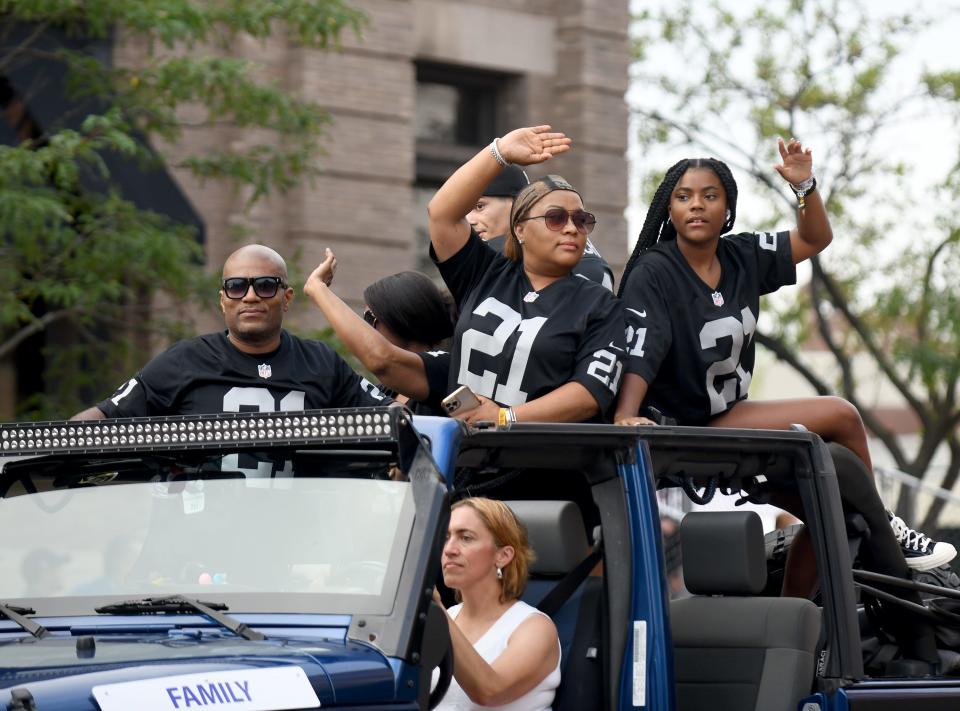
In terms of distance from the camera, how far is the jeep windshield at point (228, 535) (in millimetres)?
4230

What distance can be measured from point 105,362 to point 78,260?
1682mm

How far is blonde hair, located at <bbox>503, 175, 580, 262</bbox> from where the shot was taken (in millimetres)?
5598

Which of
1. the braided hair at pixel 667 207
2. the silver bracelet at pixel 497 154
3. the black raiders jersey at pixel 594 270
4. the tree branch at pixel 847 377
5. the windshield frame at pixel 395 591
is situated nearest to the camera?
the windshield frame at pixel 395 591

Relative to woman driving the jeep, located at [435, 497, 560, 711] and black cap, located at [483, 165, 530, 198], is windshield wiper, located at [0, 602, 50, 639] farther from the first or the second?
black cap, located at [483, 165, 530, 198]

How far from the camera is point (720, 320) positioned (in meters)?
6.06

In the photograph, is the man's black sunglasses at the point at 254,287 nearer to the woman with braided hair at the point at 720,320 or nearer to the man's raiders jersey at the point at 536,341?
the man's raiders jersey at the point at 536,341

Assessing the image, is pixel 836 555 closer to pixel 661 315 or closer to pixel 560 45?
pixel 661 315

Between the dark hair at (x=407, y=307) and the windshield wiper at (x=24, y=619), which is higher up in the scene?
the dark hair at (x=407, y=307)

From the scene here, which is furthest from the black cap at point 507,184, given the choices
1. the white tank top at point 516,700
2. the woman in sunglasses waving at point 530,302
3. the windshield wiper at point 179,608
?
the windshield wiper at point 179,608

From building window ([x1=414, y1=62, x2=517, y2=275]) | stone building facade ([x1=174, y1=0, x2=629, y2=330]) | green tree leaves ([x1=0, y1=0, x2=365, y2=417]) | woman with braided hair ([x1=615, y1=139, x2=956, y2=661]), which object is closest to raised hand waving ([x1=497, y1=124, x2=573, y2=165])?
woman with braided hair ([x1=615, y1=139, x2=956, y2=661])

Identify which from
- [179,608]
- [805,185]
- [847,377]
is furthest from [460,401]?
[847,377]

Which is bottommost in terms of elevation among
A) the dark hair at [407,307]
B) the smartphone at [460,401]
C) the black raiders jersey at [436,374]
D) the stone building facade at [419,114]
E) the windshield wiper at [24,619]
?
the windshield wiper at [24,619]

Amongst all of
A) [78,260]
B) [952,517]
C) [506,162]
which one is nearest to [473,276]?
[506,162]

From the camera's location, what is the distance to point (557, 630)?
5066 mm
